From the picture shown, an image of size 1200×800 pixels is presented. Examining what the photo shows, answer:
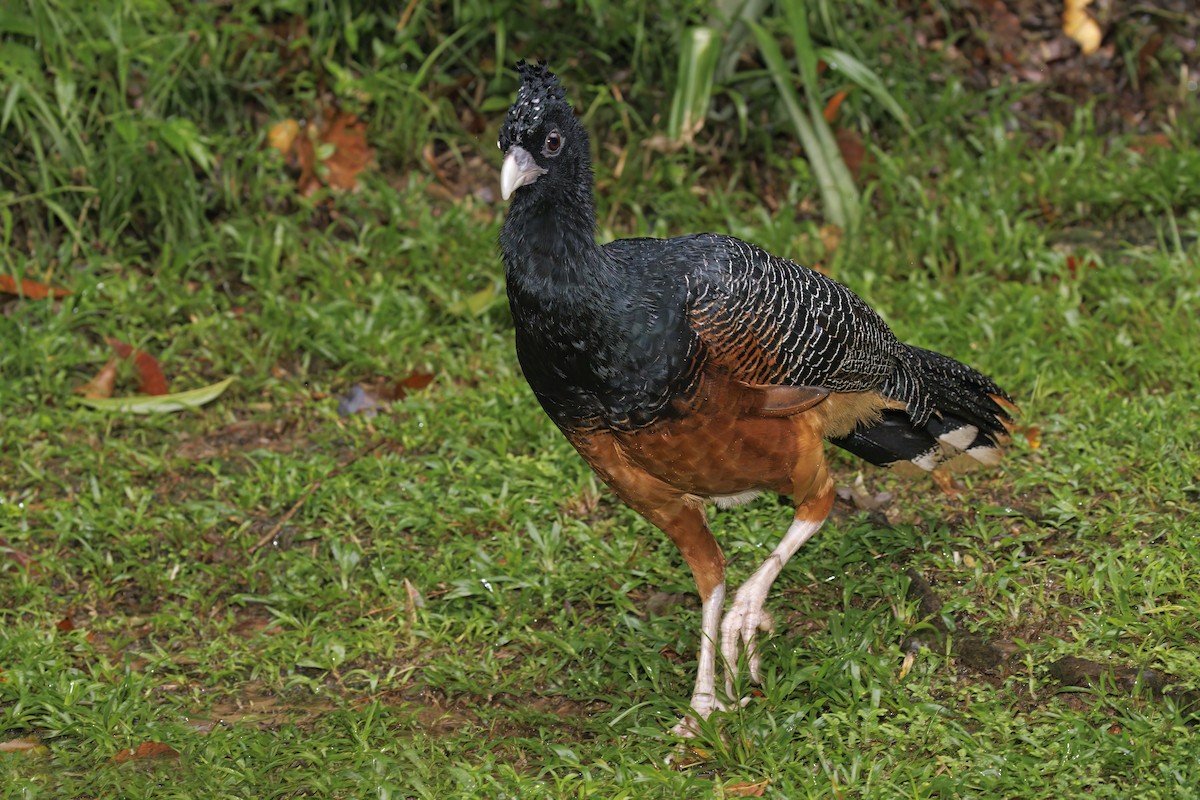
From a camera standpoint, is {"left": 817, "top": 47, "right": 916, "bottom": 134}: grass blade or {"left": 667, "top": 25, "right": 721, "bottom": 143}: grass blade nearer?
{"left": 667, "top": 25, "right": 721, "bottom": 143}: grass blade

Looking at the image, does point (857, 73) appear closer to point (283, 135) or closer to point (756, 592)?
point (283, 135)

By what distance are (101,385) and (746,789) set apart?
12.3 ft

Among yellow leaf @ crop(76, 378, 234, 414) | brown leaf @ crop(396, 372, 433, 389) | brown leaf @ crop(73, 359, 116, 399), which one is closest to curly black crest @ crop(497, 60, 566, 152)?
brown leaf @ crop(396, 372, 433, 389)

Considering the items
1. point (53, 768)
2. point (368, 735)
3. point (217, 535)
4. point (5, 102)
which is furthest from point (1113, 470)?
point (5, 102)

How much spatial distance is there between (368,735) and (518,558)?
3.53 ft

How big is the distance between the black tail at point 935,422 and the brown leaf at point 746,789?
50.7 inches

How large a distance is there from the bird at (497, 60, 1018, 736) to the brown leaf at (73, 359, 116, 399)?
9.58ft

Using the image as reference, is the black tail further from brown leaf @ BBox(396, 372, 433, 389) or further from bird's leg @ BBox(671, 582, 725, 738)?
brown leaf @ BBox(396, 372, 433, 389)

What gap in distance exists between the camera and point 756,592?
4391 mm

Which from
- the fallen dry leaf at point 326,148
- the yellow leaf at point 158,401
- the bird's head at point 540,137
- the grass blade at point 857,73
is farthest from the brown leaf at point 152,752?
the grass blade at point 857,73

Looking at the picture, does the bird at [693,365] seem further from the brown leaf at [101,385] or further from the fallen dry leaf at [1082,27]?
the fallen dry leaf at [1082,27]

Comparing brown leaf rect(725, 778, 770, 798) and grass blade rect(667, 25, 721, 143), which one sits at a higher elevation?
grass blade rect(667, 25, 721, 143)

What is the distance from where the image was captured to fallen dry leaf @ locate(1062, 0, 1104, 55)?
8297 millimetres

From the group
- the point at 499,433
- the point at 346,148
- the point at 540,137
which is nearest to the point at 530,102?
the point at 540,137
